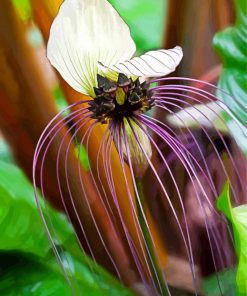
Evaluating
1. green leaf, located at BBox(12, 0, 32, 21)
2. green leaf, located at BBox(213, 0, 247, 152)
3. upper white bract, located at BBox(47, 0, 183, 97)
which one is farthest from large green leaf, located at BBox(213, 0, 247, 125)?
green leaf, located at BBox(12, 0, 32, 21)

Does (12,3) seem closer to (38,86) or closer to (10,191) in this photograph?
(38,86)

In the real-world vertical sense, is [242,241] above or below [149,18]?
below

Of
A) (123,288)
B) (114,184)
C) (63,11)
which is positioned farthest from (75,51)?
(123,288)

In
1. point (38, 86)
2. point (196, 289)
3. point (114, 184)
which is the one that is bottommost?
point (196, 289)

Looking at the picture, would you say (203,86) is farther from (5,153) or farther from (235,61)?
(5,153)

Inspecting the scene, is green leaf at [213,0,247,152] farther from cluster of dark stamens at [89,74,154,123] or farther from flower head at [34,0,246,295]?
cluster of dark stamens at [89,74,154,123]

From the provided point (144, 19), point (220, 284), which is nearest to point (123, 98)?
point (144, 19)
